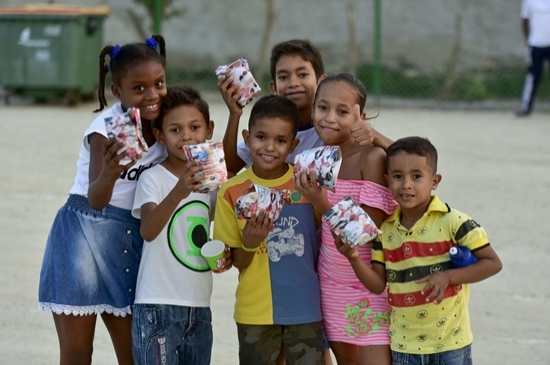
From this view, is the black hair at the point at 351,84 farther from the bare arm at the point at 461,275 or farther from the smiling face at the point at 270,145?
the bare arm at the point at 461,275

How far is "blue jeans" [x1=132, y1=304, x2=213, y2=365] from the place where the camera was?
3.52 metres

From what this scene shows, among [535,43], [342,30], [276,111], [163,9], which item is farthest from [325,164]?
[342,30]

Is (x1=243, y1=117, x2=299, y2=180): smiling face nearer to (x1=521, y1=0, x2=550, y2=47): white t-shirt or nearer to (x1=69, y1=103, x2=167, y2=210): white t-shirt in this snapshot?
(x1=69, y1=103, x2=167, y2=210): white t-shirt

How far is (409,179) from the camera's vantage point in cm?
340

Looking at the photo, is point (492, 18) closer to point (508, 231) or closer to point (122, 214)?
point (508, 231)

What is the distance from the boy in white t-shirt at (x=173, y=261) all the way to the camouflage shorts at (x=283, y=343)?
0.21m

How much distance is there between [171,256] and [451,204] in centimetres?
482

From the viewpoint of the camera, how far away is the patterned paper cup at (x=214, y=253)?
3471 mm

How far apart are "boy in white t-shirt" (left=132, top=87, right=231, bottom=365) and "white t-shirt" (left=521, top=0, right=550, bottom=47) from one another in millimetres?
10664

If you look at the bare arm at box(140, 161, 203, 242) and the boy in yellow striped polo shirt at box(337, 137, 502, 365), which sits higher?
the bare arm at box(140, 161, 203, 242)

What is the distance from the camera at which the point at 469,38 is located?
51.4 ft

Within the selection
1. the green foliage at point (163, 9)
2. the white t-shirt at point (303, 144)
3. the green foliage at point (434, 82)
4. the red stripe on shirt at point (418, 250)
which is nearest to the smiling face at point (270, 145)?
the white t-shirt at point (303, 144)

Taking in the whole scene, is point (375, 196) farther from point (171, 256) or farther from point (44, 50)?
point (44, 50)

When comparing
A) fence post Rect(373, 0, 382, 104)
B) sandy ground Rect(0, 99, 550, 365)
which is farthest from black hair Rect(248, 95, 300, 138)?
fence post Rect(373, 0, 382, 104)
